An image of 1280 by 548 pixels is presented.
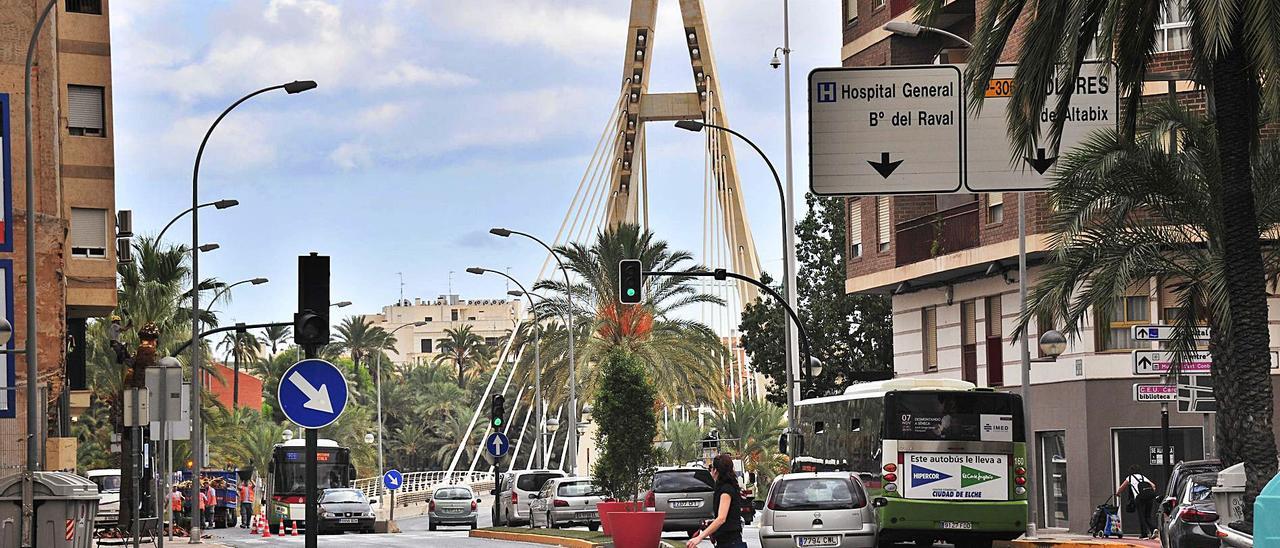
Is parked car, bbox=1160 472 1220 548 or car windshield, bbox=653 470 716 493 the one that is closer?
parked car, bbox=1160 472 1220 548

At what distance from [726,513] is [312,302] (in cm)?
393

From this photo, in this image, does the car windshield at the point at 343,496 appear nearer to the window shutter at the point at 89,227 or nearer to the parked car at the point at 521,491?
the parked car at the point at 521,491

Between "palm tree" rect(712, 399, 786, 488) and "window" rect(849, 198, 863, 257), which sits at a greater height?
"window" rect(849, 198, 863, 257)

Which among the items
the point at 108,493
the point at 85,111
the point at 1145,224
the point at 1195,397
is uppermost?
the point at 85,111

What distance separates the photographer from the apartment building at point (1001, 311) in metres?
39.2

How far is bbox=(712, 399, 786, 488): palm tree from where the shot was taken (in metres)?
77.8

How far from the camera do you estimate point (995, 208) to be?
135 ft

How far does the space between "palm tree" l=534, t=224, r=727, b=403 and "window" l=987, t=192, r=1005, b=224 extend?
54.6 feet

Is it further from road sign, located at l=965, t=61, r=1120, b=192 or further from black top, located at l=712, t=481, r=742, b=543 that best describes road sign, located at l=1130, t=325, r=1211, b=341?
black top, located at l=712, t=481, r=742, b=543

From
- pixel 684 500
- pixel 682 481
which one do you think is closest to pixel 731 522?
pixel 684 500

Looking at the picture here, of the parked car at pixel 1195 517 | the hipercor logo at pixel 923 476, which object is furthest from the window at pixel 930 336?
the parked car at pixel 1195 517

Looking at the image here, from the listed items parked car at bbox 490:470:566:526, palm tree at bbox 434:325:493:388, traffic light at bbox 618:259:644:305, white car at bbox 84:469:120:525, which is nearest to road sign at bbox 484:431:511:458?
traffic light at bbox 618:259:644:305

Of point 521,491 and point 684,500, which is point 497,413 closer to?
point 684,500

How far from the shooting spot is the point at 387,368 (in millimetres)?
131625
